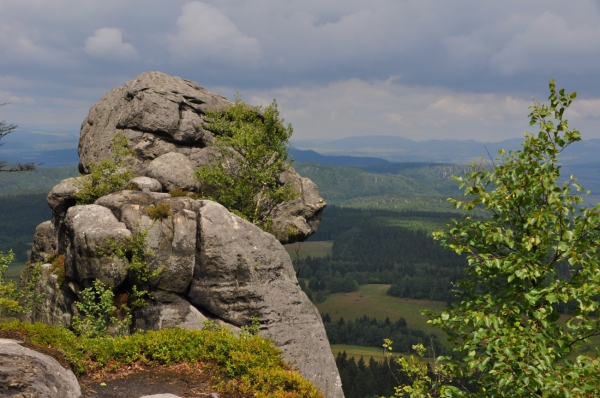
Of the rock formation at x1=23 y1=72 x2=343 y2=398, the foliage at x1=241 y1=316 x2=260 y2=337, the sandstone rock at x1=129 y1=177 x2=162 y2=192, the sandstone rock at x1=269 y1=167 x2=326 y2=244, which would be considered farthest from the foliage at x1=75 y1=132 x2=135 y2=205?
the foliage at x1=241 y1=316 x2=260 y2=337

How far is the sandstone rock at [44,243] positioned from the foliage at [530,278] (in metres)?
31.6

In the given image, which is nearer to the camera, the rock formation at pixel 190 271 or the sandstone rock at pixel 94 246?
the sandstone rock at pixel 94 246

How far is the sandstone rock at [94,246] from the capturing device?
26.0 m

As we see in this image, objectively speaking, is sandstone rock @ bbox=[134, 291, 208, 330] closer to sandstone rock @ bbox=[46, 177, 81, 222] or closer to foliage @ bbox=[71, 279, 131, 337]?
foliage @ bbox=[71, 279, 131, 337]

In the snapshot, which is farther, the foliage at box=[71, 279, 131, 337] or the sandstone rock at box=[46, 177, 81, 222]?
the sandstone rock at box=[46, 177, 81, 222]

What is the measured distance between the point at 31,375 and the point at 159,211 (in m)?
15.4

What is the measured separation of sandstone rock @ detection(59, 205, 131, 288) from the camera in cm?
2597

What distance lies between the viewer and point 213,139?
42469mm

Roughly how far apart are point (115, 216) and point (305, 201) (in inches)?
741

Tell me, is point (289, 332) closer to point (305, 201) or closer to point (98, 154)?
point (305, 201)

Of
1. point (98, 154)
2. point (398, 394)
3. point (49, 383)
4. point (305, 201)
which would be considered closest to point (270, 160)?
point (305, 201)

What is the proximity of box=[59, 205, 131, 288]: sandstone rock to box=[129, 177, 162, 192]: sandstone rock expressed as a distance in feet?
16.8

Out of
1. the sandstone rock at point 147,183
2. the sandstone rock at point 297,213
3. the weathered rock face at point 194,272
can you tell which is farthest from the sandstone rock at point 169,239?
the sandstone rock at point 297,213

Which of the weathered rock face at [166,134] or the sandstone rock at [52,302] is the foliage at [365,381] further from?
the sandstone rock at [52,302]
